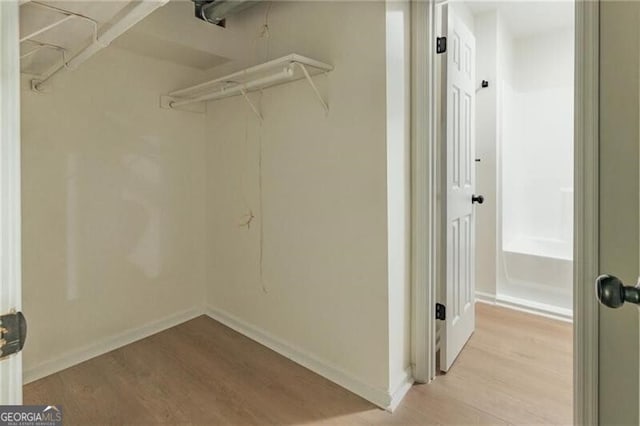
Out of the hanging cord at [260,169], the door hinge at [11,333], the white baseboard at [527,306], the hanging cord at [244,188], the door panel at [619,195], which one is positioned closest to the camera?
the door hinge at [11,333]

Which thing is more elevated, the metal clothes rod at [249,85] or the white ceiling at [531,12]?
the white ceiling at [531,12]

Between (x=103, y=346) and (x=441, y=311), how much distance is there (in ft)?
7.42

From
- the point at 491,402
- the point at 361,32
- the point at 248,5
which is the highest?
the point at 248,5

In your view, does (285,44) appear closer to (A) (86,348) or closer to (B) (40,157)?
(B) (40,157)

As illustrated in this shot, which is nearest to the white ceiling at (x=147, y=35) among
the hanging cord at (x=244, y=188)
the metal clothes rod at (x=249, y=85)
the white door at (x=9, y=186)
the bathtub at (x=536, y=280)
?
the metal clothes rod at (x=249, y=85)

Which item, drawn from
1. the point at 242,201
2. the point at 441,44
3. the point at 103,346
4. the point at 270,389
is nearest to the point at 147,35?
the point at 242,201

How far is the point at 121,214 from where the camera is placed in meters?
2.39

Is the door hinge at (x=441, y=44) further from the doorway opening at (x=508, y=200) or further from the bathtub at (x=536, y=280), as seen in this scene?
the bathtub at (x=536, y=280)

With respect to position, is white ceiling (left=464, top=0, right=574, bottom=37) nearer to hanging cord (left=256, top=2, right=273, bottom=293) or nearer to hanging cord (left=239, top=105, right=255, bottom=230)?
hanging cord (left=256, top=2, right=273, bottom=293)

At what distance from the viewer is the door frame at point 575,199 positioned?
1001mm

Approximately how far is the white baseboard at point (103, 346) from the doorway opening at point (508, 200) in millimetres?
2004

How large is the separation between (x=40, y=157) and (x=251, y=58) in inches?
57.9

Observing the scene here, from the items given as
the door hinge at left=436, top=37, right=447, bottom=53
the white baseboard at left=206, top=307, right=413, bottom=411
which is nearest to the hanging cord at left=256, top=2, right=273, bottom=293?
the white baseboard at left=206, top=307, right=413, bottom=411

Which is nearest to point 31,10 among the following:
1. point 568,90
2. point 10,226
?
point 10,226
